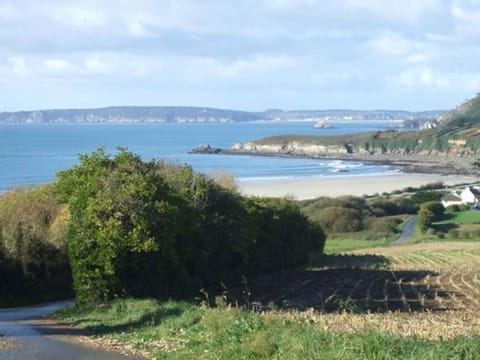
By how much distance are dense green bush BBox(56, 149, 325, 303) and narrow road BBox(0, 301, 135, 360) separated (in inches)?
132

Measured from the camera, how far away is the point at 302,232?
46.8m

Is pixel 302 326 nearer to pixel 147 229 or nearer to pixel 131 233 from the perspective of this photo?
pixel 131 233

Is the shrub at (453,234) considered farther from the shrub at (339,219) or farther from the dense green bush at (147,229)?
the dense green bush at (147,229)

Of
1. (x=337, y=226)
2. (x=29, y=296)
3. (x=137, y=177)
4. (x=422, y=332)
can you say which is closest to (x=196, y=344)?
(x=422, y=332)

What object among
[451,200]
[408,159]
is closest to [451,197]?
[451,200]

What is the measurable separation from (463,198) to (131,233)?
277 ft

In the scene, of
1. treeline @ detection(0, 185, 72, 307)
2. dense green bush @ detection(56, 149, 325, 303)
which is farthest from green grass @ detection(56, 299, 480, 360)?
treeline @ detection(0, 185, 72, 307)

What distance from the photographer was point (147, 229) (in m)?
22.3

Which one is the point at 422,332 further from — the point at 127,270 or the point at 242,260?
the point at 242,260

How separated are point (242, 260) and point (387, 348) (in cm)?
2248

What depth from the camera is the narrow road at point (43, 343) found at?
12.9 m

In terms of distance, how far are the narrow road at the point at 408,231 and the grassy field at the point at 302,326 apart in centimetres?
4339

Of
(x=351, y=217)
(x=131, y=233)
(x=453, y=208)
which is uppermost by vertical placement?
(x=131, y=233)

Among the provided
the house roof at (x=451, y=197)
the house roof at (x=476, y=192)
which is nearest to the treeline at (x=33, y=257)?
the house roof at (x=451, y=197)
